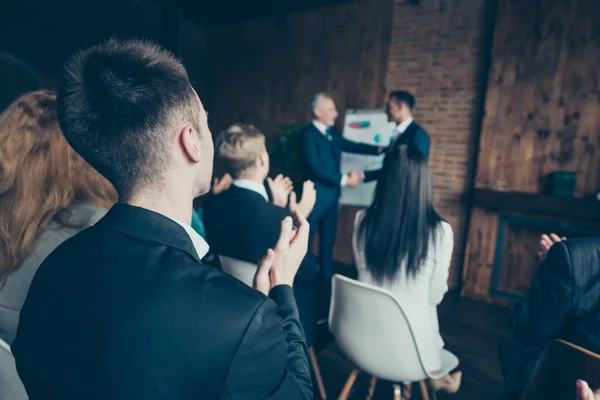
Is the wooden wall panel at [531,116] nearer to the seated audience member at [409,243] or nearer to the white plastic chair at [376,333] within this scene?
the seated audience member at [409,243]

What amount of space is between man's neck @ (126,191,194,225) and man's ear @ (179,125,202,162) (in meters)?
0.08

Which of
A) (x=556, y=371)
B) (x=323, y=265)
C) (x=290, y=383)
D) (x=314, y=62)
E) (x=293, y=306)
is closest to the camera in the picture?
(x=290, y=383)

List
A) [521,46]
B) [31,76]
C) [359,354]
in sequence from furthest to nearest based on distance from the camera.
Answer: [521,46], [31,76], [359,354]

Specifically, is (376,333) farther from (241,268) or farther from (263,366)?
(263,366)

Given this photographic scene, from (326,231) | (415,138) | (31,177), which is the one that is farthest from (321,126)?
(31,177)

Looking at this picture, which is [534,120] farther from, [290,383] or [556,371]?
[290,383]

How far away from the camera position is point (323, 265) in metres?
3.79

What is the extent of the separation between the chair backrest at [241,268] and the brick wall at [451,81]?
304 cm

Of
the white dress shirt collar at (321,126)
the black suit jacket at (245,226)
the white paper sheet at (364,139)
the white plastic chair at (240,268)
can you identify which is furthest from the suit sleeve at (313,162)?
the white plastic chair at (240,268)

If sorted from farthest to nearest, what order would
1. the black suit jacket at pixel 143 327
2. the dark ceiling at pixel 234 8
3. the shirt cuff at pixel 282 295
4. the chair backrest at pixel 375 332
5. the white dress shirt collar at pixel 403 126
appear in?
the dark ceiling at pixel 234 8 < the white dress shirt collar at pixel 403 126 < the chair backrest at pixel 375 332 < the shirt cuff at pixel 282 295 < the black suit jacket at pixel 143 327

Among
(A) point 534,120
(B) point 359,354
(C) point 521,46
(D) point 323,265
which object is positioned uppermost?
(C) point 521,46

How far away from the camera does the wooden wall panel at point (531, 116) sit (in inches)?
130

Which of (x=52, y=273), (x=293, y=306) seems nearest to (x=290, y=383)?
(x=293, y=306)

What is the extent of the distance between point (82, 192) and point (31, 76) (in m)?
1.00
